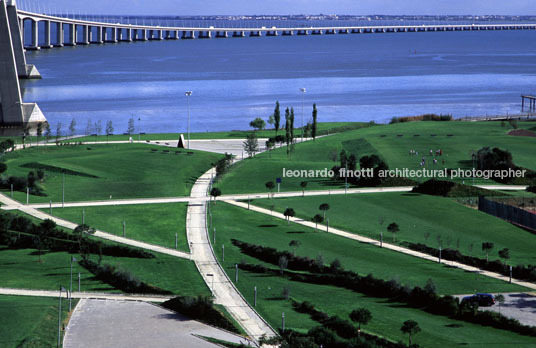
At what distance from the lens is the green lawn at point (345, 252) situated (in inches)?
2116

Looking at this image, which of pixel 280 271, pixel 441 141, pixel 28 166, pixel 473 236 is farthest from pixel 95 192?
pixel 441 141

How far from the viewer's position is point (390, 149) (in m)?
102

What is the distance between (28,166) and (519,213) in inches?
1828

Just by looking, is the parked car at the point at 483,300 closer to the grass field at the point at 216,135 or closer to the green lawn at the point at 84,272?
the green lawn at the point at 84,272

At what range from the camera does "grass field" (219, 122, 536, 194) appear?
8575 centimetres

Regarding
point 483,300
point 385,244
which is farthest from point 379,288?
point 385,244

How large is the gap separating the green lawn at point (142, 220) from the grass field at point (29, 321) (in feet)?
43.7

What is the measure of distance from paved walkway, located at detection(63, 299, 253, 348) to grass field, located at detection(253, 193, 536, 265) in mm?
20658

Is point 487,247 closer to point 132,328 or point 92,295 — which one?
point 132,328

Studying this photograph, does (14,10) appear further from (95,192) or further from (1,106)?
(95,192)

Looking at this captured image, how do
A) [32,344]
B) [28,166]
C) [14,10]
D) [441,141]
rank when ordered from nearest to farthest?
[32,344], [28,166], [441,141], [14,10]

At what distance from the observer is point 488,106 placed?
16150 centimetres

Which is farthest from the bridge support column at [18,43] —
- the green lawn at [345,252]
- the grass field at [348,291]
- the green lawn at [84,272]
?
the green lawn at [84,272]

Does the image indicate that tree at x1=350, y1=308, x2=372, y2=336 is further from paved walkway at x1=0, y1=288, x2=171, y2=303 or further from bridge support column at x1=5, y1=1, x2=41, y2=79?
bridge support column at x1=5, y1=1, x2=41, y2=79
